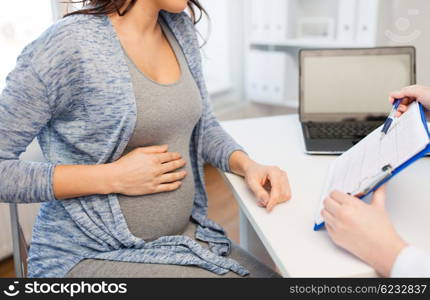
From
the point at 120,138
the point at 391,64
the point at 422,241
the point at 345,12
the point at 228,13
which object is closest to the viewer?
the point at 422,241

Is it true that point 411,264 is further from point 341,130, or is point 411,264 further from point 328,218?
point 341,130

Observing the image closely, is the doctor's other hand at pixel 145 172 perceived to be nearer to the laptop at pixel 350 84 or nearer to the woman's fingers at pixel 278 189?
the woman's fingers at pixel 278 189

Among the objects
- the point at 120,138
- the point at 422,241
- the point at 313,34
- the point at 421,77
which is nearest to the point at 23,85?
the point at 120,138

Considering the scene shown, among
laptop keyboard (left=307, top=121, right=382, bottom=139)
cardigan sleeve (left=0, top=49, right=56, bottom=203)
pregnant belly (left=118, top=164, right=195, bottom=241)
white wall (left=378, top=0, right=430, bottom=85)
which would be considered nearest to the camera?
cardigan sleeve (left=0, top=49, right=56, bottom=203)

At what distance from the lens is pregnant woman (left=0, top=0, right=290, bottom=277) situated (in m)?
0.80

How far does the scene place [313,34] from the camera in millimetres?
2162

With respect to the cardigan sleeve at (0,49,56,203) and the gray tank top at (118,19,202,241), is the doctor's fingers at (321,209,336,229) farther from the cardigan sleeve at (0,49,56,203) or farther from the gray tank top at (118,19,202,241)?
the cardigan sleeve at (0,49,56,203)

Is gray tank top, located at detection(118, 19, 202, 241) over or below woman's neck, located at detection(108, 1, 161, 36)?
below

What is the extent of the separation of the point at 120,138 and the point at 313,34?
1557 millimetres

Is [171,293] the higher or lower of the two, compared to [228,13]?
lower

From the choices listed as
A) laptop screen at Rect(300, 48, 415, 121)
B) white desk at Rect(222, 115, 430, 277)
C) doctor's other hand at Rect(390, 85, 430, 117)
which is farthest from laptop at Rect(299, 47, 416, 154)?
doctor's other hand at Rect(390, 85, 430, 117)

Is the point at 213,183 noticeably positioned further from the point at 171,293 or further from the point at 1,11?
the point at 171,293

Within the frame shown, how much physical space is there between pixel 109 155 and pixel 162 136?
4.5 inches

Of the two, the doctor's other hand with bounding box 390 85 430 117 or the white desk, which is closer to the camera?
the white desk
